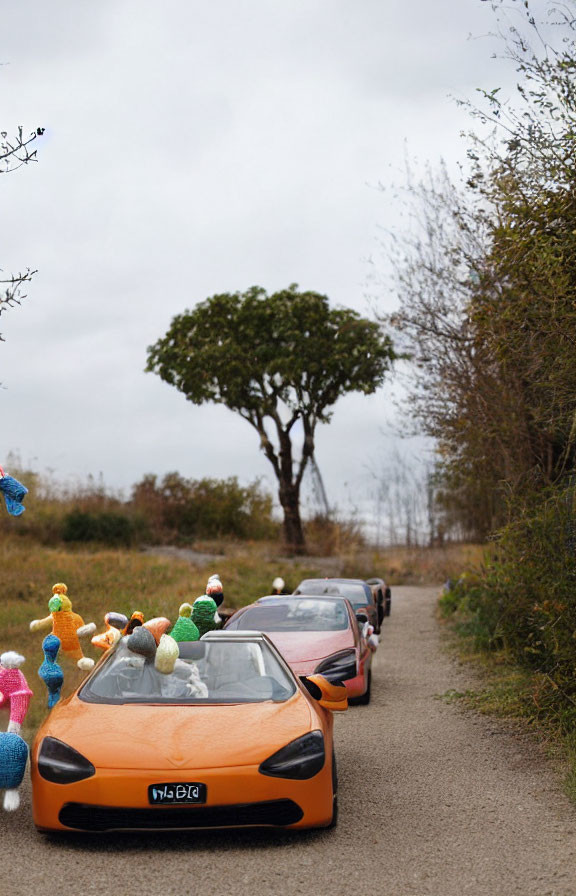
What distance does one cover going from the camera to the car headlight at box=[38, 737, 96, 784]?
6.36 metres

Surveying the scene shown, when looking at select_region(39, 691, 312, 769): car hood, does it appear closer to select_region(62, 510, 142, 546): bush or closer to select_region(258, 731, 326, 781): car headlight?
select_region(258, 731, 326, 781): car headlight

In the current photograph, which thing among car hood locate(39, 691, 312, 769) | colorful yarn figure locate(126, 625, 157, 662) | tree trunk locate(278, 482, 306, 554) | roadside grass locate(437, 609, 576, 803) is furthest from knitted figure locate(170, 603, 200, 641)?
tree trunk locate(278, 482, 306, 554)

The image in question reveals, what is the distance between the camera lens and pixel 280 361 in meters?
40.3

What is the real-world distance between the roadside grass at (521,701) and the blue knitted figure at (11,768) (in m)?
3.93

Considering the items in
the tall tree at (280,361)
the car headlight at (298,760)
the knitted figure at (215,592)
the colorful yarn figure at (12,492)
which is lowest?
the car headlight at (298,760)

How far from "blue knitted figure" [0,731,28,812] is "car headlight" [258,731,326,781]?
1.77 metres

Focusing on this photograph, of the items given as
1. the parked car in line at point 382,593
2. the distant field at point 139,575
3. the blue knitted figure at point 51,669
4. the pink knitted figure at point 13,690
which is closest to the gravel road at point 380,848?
the pink knitted figure at point 13,690

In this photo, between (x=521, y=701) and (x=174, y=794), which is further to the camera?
(x=521, y=701)

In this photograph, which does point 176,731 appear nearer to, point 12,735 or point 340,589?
point 12,735

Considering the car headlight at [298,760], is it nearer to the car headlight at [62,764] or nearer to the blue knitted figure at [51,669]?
the car headlight at [62,764]

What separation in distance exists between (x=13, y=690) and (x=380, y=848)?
113 inches

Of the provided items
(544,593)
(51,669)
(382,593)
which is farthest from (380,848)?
(382,593)

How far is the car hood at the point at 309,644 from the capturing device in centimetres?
1210

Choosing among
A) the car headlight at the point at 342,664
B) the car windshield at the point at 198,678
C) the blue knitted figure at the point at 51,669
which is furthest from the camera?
the car headlight at the point at 342,664
